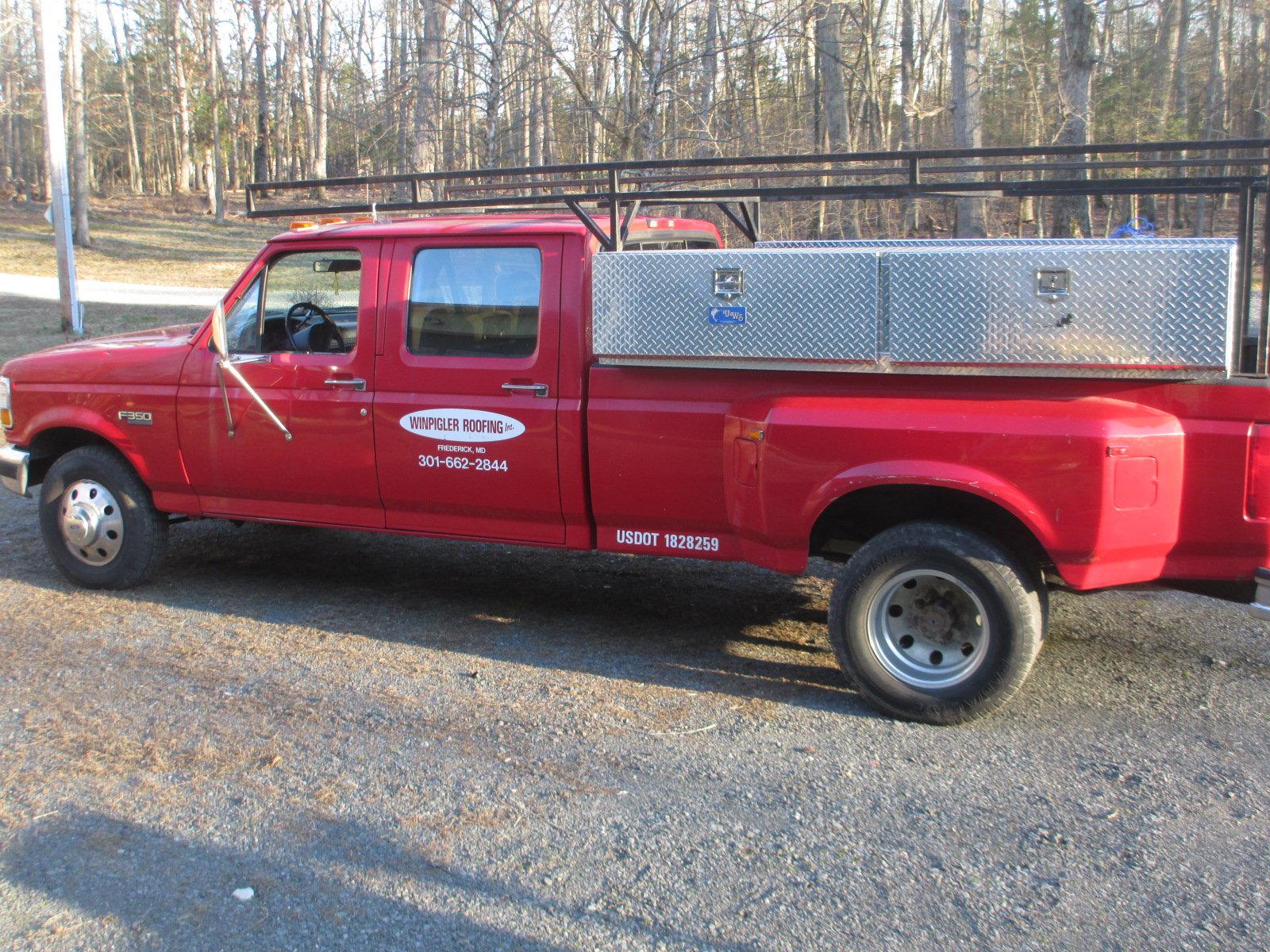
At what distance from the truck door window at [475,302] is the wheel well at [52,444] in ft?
6.94

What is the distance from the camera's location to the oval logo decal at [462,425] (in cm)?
520

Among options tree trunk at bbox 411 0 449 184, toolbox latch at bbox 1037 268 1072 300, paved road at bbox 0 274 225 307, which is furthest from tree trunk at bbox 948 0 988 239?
paved road at bbox 0 274 225 307

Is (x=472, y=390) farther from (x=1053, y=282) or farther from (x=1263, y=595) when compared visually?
(x=1263, y=595)

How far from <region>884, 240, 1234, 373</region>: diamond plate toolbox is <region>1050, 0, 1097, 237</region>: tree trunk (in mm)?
8158

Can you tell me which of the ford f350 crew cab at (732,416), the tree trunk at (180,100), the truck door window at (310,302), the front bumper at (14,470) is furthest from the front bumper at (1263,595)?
the tree trunk at (180,100)

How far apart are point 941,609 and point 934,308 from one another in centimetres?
120

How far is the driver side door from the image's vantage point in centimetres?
552

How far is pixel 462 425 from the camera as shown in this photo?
17.4ft

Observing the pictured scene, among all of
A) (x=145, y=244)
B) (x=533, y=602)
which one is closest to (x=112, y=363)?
(x=533, y=602)

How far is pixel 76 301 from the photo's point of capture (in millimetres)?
15727

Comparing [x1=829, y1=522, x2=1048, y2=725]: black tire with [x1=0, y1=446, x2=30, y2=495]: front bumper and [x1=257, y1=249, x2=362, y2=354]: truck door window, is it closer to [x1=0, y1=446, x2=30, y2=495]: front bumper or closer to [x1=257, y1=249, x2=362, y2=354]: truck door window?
[x1=257, y1=249, x2=362, y2=354]: truck door window

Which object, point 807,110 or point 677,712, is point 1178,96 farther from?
point 677,712

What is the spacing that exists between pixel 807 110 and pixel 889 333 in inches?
1042

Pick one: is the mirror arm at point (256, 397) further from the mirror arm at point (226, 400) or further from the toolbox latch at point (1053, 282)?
the toolbox latch at point (1053, 282)
